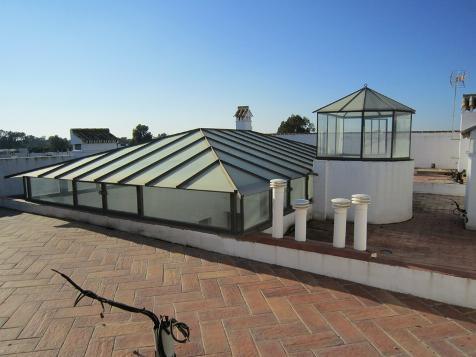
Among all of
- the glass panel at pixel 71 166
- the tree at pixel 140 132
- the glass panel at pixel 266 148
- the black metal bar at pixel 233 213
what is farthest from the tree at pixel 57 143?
the black metal bar at pixel 233 213

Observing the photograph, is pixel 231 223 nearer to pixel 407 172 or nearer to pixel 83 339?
pixel 83 339

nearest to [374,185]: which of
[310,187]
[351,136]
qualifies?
[351,136]

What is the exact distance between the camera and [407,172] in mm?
8539

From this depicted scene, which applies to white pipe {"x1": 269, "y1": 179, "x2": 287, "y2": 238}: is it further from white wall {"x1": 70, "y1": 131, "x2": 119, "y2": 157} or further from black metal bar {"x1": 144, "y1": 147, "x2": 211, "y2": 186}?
white wall {"x1": 70, "y1": 131, "x2": 119, "y2": 157}

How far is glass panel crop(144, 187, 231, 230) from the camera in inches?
233

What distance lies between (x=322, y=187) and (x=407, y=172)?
7.18 ft

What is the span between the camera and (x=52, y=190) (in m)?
8.67

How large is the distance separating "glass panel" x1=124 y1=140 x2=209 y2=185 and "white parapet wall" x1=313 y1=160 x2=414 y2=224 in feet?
10.9

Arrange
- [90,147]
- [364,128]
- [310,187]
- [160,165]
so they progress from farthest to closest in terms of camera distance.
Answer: [90,147] → [310,187] → [364,128] → [160,165]

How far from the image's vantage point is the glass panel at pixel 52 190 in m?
8.29

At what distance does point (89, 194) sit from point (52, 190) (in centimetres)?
157

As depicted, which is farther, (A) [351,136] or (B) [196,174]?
(A) [351,136]

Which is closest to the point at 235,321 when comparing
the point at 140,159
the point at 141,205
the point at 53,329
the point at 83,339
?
the point at 83,339

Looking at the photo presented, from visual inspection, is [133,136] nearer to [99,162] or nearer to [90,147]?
[90,147]
